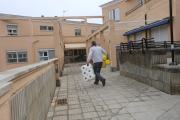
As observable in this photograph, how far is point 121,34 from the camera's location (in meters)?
18.1

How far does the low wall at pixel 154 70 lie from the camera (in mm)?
4047

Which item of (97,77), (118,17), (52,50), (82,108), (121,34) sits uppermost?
(118,17)

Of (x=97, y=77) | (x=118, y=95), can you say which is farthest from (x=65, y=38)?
(x=118, y=95)

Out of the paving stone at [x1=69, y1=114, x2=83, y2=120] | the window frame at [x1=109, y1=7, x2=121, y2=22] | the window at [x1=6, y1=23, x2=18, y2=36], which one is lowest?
the paving stone at [x1=69, y1=114, x2=83, y2=120]

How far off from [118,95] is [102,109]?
1.14 m

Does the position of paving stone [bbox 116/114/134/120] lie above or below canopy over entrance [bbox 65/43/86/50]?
below

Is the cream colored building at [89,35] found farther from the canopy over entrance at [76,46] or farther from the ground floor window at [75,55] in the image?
the ground floor window at [75,55]

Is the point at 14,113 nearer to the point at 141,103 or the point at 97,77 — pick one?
the point at 141,103

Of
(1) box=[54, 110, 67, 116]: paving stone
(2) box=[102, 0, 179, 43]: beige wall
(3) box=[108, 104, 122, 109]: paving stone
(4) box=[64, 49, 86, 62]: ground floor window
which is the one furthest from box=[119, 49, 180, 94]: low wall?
(4) box=[64, 49, 86, 62]: ground floor window

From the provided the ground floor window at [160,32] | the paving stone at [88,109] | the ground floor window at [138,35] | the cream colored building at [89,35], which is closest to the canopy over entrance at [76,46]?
the cream colored building at [89,35]

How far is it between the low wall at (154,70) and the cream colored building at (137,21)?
3.12m

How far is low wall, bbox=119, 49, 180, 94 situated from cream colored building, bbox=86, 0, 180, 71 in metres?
3.12

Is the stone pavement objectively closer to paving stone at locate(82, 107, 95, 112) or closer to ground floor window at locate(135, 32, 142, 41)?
paving stone at locate(82, 107, 95, 112)

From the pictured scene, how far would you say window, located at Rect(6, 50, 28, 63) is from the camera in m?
15.6
